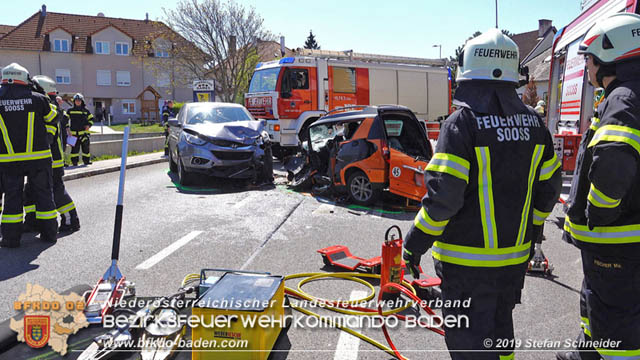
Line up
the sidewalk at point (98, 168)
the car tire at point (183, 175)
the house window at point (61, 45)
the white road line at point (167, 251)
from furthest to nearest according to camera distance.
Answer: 1. the house window at point (61, 45)
2. the sidewalk at point (98, 168)
3. the car tire at point (183, 175)
4. the white road line at point (167, 251)

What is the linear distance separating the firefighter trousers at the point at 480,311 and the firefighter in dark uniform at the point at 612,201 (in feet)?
2.15

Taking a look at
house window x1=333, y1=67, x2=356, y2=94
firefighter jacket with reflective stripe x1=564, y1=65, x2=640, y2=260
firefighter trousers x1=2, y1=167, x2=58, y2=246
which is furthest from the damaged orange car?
house window x1=333, y1=67, x2=356, y2=94

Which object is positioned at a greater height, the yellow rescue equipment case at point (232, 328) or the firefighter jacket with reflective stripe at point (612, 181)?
the firefighter jacket with reflective stripe at point (612, 181)

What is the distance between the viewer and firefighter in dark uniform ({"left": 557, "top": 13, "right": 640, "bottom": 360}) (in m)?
2.39

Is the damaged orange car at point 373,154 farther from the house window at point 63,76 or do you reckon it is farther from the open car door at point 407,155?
the house window at point 63,76

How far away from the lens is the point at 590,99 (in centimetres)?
723

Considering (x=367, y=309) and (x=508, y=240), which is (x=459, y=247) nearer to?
(x=508, y=240)

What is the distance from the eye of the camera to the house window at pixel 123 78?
1806 inches

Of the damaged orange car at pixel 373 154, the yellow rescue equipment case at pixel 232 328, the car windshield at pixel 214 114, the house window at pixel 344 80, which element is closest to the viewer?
the yellow rescue equipment case at pixel 232 328

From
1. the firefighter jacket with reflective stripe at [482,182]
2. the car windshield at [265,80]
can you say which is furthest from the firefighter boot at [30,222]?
the car windshield at [265,80]

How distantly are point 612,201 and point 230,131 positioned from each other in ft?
27.9

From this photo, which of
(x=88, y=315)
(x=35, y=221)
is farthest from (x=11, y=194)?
(x=88, y=315)

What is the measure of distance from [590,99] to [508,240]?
6.14 meters

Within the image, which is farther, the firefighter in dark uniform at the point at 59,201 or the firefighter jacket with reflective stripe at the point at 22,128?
the firefighter in dark uniform at the point at 59,201
